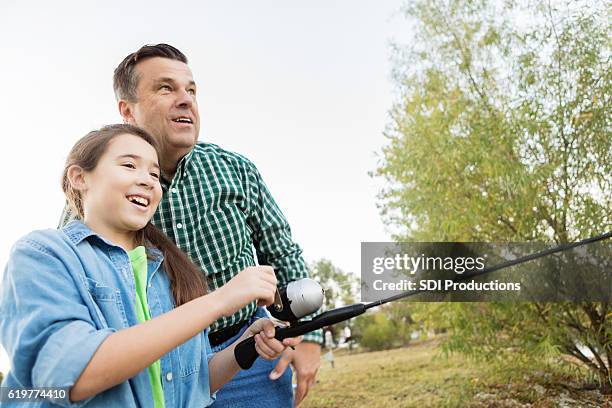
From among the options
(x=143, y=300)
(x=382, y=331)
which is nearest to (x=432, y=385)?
(x=382, y=331)

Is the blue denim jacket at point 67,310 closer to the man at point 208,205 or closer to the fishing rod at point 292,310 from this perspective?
the fishing rod at point 292,310

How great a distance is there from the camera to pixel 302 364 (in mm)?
1592

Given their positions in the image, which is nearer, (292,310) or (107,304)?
(107,304)

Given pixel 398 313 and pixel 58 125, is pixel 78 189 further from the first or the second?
Answer: pixel 398 313

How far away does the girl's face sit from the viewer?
45.1 inches

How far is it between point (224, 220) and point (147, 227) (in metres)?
0.33

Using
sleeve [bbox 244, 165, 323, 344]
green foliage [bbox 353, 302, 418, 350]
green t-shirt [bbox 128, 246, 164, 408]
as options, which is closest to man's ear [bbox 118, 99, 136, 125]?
sleeve [bbox 244, 165, 323, 344]

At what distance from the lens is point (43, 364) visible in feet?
2.94

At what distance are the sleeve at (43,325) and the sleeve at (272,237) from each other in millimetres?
812

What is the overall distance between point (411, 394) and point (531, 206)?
1745mm

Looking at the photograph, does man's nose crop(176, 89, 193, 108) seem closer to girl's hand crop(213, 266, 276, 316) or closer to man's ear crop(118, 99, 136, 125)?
man's ear crop(118, 99, 136, 125)

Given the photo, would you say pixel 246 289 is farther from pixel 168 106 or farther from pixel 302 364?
pixel 168 106

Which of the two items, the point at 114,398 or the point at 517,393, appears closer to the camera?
the point at 114,398

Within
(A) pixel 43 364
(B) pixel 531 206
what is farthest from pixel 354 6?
(A) pixel 43 364
